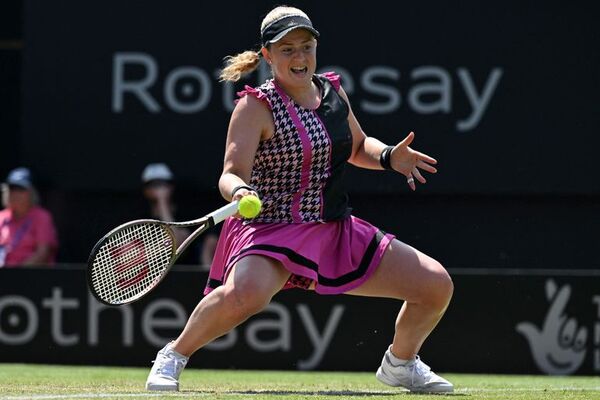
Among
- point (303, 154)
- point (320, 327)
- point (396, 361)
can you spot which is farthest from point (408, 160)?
point (320, 327)

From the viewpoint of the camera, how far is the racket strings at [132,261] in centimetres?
565

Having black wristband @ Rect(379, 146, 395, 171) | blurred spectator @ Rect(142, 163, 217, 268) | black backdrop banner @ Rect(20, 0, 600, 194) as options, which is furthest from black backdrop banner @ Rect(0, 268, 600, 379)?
black wristband @ Rect(379, 146, 395, 171)

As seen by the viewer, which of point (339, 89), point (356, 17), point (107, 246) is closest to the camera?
point (107, 246)

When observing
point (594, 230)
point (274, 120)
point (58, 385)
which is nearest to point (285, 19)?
point (274, 120)

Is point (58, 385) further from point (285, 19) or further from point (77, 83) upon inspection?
point (77, 83)

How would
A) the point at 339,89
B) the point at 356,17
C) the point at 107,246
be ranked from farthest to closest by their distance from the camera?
the point at 356,17 < the point at 339,89 < the point at 107,246

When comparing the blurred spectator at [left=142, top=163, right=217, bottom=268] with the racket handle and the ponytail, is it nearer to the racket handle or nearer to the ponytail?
the ponytail

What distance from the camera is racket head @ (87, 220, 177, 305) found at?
5.63 metres

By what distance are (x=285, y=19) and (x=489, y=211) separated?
4.46 metres

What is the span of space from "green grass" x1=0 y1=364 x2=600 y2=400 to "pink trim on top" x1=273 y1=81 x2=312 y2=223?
2.54 feet

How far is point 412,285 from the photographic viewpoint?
232 inches

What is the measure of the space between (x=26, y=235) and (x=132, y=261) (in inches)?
185

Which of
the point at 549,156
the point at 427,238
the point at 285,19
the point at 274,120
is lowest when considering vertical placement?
the point at 427,238

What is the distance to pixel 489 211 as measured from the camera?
10000mm
